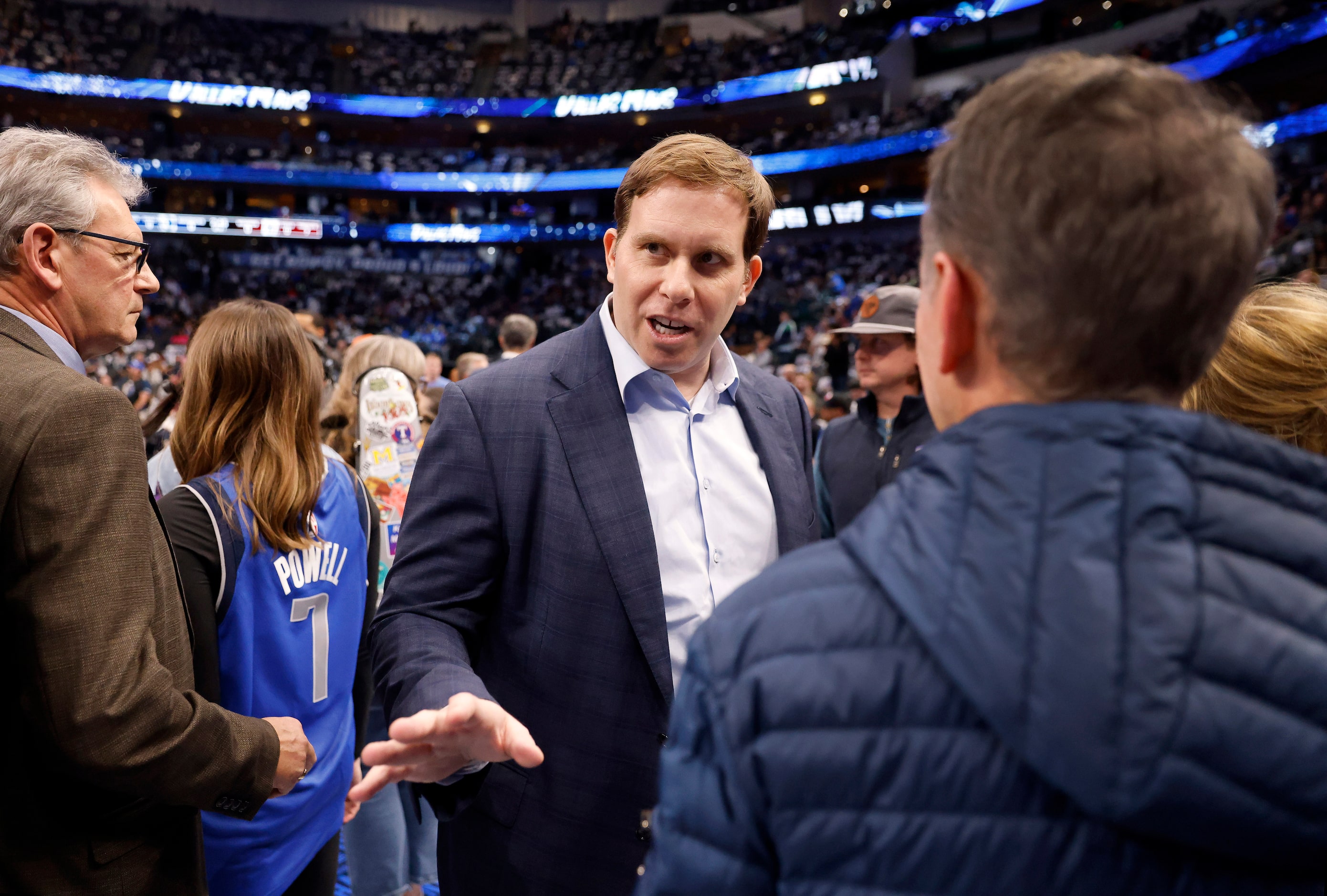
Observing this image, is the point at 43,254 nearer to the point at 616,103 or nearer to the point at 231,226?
the point at 616,103

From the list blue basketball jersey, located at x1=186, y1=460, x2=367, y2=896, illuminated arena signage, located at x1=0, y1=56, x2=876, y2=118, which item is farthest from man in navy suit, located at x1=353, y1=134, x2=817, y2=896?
illuminated arena signage, located at x1=0, y1=56, x2=876, y2=118

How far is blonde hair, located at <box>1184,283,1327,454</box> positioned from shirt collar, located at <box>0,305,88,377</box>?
73.1 inches

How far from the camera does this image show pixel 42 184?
154 cm

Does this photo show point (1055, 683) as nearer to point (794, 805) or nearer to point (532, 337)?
point (794, 805)

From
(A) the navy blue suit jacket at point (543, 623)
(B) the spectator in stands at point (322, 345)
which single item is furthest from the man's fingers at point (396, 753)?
(B) the spectator in stands at point (322, 345)

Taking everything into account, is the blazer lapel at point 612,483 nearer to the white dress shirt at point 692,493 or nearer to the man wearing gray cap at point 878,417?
the white dress shirt at point 692,493

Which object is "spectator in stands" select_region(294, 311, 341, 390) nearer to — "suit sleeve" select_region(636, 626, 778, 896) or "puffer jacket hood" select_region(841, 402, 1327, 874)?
"suit sleeve" select_region(636, 626, 778, 896)

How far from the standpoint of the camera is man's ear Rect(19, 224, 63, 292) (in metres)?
1.52

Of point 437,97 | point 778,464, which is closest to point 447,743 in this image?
point 778,464

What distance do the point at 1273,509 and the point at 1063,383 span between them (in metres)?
0.17

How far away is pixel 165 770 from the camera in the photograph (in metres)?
1.38

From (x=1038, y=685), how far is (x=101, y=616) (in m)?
1.35

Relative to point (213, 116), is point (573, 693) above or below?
below

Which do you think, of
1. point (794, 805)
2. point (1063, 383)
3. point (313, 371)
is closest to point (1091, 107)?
point (1063, 383)
